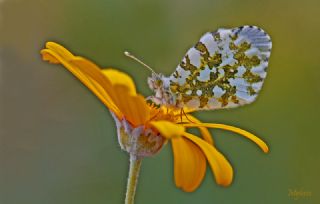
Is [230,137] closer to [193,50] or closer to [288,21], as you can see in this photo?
[288,21]

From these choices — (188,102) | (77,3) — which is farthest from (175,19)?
(188,102)

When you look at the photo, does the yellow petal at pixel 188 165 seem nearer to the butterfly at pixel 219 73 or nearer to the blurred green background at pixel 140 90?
the butterfly at pixel 219 73

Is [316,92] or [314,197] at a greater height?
[316,92]

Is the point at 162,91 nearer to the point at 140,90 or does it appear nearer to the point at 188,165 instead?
the point at 188,165

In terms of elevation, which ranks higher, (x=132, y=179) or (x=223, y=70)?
(x=223, y=70)

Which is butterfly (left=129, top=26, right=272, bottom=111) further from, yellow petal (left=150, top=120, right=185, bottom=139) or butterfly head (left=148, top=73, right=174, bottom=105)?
yellow petal (left=150, top=120, right=185, bottom=139)

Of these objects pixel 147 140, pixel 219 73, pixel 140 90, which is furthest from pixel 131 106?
pixel 140 90

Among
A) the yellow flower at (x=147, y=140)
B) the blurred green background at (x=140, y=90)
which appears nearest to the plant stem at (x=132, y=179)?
the yellow flower at (x=147, y=140)
